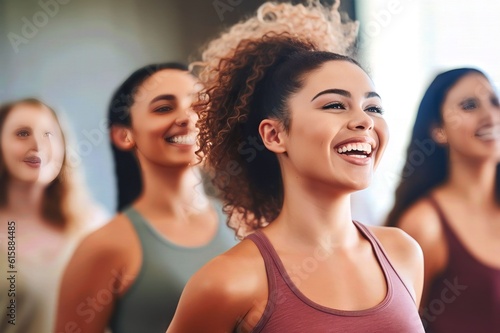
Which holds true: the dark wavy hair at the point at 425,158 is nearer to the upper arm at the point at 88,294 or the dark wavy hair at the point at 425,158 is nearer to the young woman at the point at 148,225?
the young woman at the point at 148,225

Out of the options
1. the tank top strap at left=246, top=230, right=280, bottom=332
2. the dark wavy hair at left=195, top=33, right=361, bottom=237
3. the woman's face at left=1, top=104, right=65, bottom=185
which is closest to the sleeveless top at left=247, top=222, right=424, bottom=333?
the tank top strap at left=246, top=230, right=280, bottom=332

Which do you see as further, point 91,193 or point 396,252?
point 91,193

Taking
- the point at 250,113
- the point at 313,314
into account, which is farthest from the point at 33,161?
the point at 313,314

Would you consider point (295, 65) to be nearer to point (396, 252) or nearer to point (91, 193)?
point (396, 252)

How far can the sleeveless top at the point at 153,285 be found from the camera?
1.42 metres

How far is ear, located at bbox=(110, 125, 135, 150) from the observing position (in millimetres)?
1498

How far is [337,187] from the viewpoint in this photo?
4.07ft

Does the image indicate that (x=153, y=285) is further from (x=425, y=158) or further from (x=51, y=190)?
(x=425, y=158)

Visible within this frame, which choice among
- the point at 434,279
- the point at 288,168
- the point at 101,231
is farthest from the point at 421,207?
the point at 101,231

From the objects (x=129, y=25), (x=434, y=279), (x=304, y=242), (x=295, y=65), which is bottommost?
(x=434, y=279)

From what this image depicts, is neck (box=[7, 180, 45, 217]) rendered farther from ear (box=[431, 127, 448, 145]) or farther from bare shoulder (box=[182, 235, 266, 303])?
ear (box=[431, 127, 448, 145])

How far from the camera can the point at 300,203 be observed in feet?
4.15

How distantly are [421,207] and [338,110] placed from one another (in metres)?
0.46

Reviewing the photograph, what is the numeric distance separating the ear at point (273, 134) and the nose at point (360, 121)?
0.47 ft
